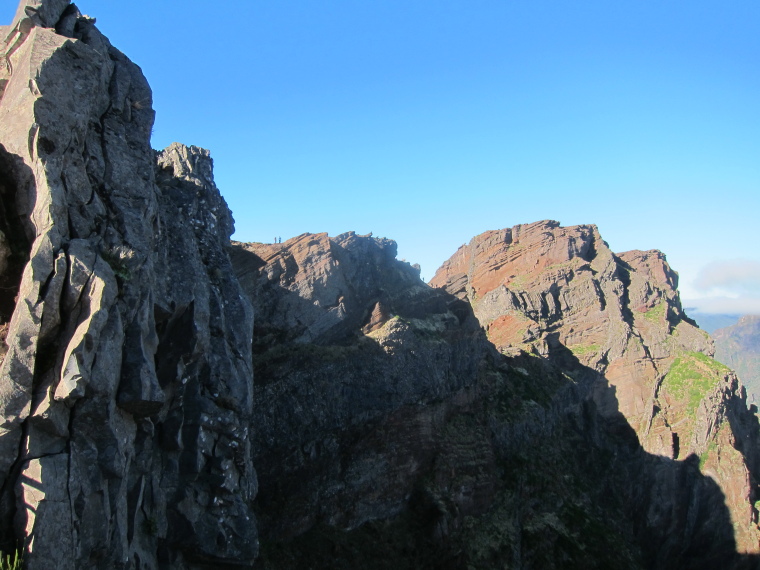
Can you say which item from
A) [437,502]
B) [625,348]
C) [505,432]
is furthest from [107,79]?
[625,348]

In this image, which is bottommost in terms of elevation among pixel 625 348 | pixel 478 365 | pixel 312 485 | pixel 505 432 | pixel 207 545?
pixel 207 545

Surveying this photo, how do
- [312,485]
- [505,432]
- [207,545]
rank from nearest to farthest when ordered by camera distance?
1. [207,545]
2. [312,485]
3. [505,432]

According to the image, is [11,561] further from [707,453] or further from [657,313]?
[657,313]

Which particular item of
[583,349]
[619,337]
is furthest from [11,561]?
[619,337]

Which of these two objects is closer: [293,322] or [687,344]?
[293,322]

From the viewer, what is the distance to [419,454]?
41.6m

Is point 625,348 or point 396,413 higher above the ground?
point 625,348

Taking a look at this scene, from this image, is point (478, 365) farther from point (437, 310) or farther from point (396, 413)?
point (396, 413)

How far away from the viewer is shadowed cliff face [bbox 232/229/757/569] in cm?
3697

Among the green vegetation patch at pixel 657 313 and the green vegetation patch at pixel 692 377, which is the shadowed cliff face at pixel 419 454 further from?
the green vegetation patch at pixel 657 313

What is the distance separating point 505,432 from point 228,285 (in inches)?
1189

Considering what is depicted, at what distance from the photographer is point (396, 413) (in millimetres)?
41594

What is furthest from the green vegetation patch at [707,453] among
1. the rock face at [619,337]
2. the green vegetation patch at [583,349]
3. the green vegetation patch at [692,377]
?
the green vegetation patch at [583,349]

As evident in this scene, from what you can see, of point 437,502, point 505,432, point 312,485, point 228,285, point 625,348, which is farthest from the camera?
point 625,348
